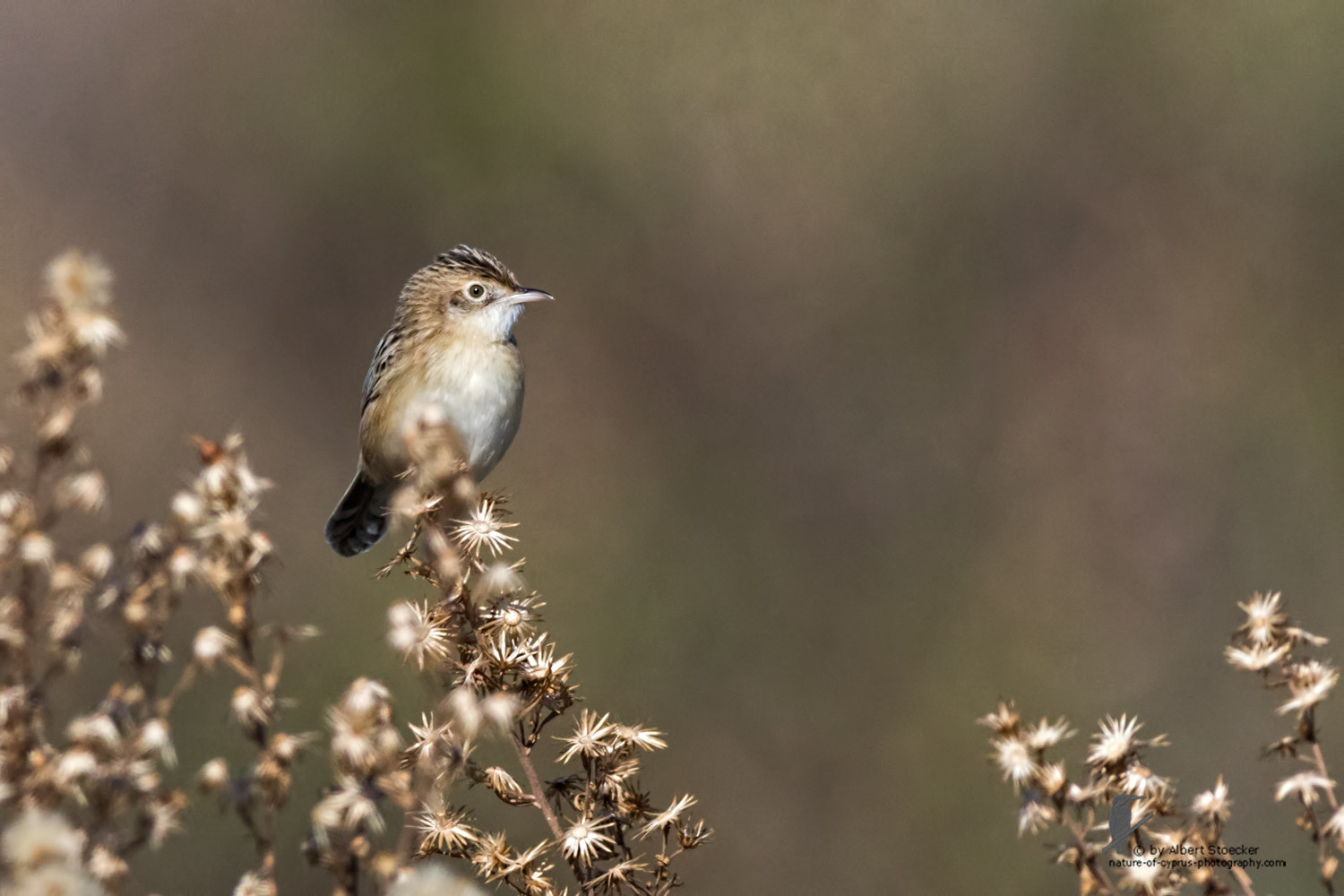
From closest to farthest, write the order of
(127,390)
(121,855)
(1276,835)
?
(121,855)
(1276,835)
(127,390)

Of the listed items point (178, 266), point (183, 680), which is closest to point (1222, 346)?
point (178, 266)

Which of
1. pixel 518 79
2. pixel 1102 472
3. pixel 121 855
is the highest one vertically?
pixel 518 79

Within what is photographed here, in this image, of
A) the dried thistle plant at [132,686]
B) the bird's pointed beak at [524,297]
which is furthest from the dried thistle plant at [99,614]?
the bird's pointed beak at [524,297]

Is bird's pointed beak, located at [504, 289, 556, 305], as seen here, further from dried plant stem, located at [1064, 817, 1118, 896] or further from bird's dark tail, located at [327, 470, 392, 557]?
dried plant stem, located at [1064, 817, 1118, 896]

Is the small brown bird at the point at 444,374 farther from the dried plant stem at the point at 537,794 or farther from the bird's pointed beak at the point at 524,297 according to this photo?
the dried plant stem at the point at 537,794

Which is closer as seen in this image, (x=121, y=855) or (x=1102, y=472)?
(x=121, y=855)

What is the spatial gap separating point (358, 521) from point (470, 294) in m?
1.28

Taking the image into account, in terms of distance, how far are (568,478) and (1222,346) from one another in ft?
16.2

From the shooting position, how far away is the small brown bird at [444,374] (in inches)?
235

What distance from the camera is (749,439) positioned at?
9.80m

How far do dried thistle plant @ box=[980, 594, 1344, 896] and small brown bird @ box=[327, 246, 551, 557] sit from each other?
404 centimetres

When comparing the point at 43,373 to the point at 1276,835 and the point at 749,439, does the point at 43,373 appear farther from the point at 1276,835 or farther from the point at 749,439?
the point at 749,439

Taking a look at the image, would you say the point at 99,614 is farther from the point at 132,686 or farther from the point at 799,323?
the point at 799,323

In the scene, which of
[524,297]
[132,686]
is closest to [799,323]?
[524,297]
